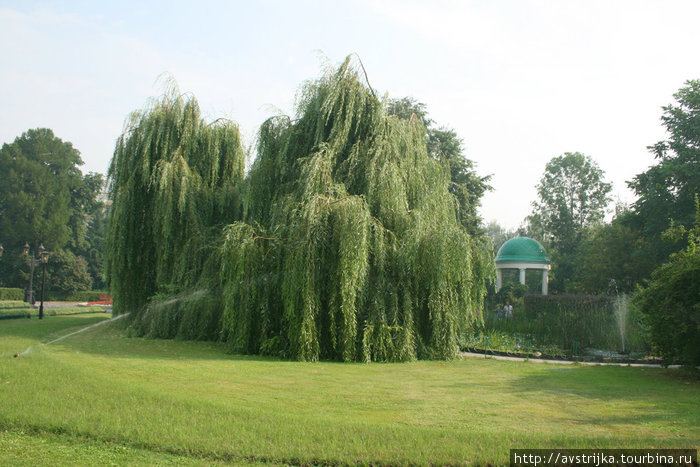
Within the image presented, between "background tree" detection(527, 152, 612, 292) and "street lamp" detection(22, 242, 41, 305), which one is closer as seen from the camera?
"street lamp" detection(22, 242, 41, 305)

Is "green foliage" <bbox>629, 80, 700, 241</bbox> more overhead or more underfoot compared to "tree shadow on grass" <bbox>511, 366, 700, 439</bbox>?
more overhead

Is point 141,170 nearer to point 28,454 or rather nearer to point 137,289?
point 137,289

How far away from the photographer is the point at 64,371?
8.19 metres

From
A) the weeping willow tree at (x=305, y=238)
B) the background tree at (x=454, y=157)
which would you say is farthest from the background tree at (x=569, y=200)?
the weeping willow tree at (x=305, y=238)

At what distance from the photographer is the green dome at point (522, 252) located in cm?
3597

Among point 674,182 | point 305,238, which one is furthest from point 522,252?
point 305,238

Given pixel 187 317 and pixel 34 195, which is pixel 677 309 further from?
pixel 34 195

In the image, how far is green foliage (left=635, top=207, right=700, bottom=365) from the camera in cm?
980

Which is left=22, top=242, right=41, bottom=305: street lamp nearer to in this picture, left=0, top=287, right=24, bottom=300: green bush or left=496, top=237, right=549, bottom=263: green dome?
left=0, top=287, right=24, bottom=300: green bush

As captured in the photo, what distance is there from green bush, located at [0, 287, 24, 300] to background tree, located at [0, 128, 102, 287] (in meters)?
4.08

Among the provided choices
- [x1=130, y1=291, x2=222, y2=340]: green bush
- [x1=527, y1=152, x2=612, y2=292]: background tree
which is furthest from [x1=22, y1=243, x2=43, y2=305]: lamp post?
[x1=527, y1=152, x2=612, y2=292]: background tree

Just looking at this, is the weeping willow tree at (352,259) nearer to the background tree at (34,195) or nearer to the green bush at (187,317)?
the green bush at (187,317)

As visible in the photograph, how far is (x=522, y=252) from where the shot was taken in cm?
3634

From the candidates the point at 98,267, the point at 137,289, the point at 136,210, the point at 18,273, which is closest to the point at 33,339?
the point at 137,289
